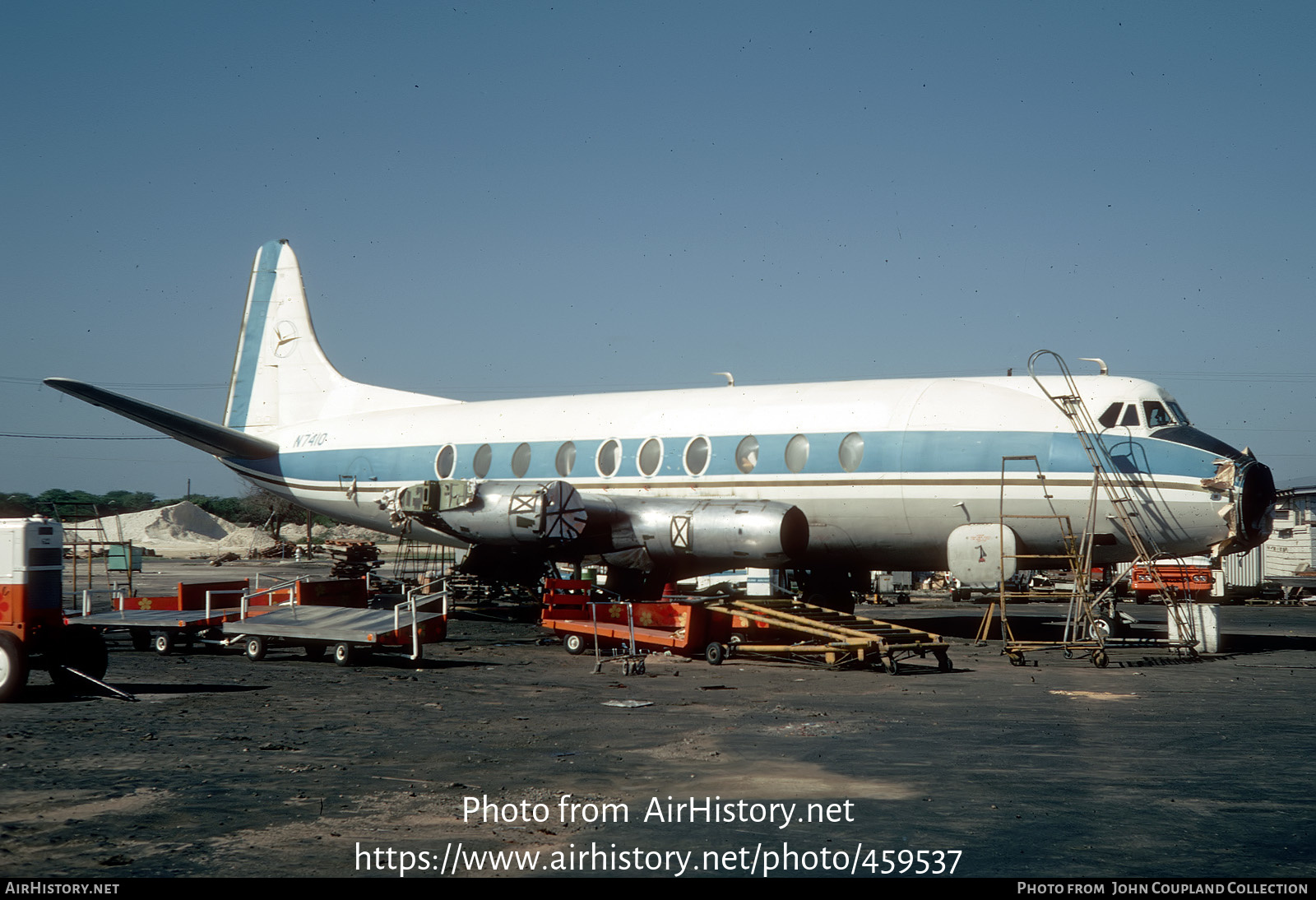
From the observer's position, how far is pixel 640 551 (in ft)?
76.3

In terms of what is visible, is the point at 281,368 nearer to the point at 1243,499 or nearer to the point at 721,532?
the point at 721,532

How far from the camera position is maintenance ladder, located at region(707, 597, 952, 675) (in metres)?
18.7

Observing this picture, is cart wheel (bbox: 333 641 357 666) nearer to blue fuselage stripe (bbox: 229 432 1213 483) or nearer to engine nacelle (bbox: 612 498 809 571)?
engine nacelle (bbox: 612 498 809 571)

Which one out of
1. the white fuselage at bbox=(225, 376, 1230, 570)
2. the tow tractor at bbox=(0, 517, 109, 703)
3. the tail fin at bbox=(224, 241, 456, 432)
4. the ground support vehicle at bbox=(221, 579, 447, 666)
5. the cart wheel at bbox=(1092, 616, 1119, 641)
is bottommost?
the cart wheel at bbox=(1092, 616, 1119, 641)

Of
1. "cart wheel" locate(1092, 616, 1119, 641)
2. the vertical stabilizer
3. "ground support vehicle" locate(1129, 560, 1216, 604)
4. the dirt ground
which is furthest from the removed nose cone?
the vertical stabilizer

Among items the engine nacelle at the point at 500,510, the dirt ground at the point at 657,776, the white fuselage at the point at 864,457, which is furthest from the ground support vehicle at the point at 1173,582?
the engine nacelle at the point at 500,510

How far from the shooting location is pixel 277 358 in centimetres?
3297

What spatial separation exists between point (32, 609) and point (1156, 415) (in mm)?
19305

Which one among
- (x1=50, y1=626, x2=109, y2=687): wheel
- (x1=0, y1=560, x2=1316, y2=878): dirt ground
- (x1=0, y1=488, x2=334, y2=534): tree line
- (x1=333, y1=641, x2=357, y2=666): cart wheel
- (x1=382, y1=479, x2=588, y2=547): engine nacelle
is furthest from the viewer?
(x1=0, y1=488, x2=334, y2=534): tree line

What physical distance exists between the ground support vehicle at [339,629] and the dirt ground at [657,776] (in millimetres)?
1197

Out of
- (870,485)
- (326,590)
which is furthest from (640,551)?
(326,590)

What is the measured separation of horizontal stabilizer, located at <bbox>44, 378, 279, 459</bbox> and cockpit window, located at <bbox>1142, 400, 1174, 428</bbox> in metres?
23.0

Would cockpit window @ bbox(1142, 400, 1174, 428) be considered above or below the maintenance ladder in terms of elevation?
above

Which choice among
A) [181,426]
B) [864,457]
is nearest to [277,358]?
[181,426]
